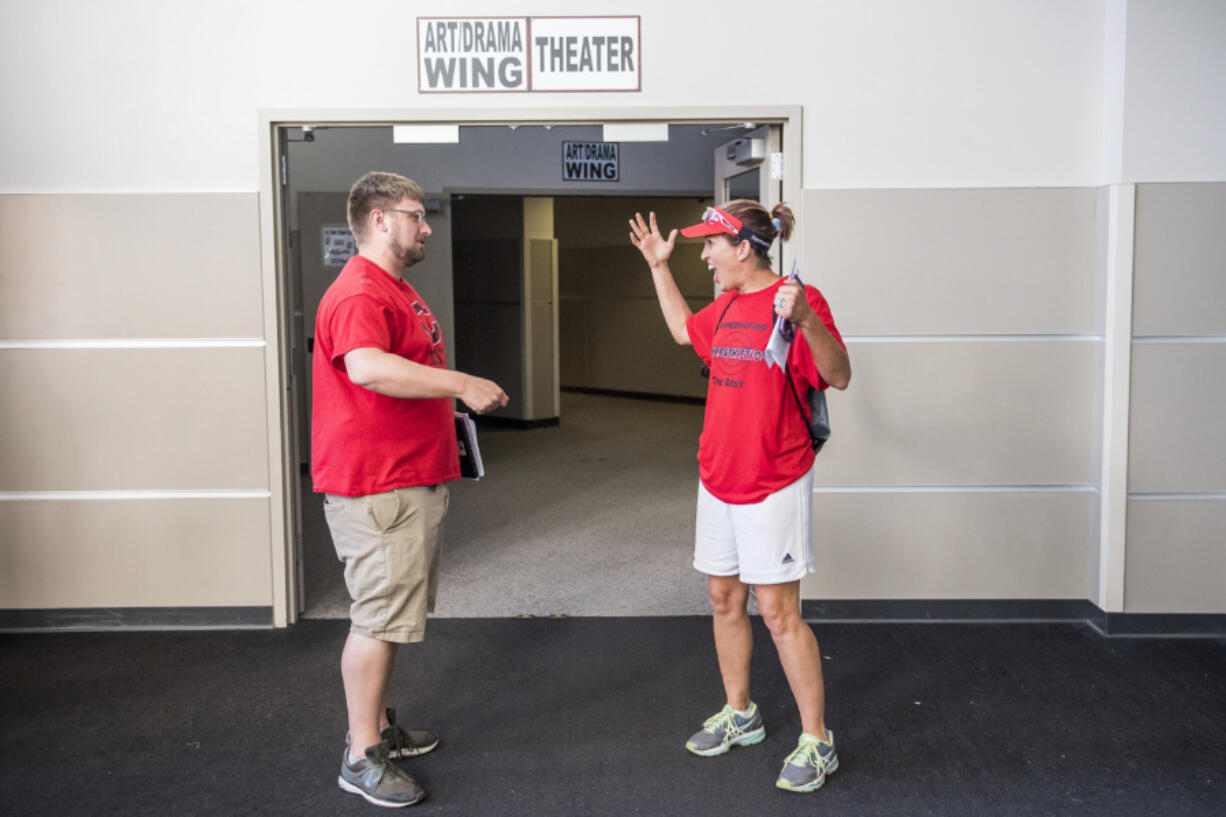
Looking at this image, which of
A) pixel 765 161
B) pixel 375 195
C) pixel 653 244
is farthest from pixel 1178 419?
pixel 375 195

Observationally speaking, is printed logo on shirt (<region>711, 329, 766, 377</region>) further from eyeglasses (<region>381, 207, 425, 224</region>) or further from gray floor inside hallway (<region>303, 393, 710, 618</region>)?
gray floor inside hallway (<region>303, 393, 710, 618</region>)

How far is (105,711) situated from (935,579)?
3000 mm

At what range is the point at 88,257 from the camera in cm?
395

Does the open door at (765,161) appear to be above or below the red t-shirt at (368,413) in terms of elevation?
above

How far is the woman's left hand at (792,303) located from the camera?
7.75ft

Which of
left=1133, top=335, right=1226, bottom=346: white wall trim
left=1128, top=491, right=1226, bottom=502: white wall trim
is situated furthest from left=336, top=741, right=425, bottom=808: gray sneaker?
left=1133, top=335, right=1226, bottom=346: white wall trim

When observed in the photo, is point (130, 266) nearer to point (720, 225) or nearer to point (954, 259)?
point (720, 225)

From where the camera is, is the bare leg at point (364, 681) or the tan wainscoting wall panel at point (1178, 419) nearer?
the bare leg at point (364, 681)

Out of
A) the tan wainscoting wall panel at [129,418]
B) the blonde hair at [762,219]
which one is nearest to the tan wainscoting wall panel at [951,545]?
the blonde hair at [762,219]

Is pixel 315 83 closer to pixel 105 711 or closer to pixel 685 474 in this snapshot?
pixel 105 711

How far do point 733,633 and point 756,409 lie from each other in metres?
0.68

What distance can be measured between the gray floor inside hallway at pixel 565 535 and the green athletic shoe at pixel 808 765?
4.96ft

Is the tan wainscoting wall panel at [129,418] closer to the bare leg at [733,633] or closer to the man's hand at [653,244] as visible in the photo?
the man's hand at [653,244]

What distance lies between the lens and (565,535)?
219 inches
